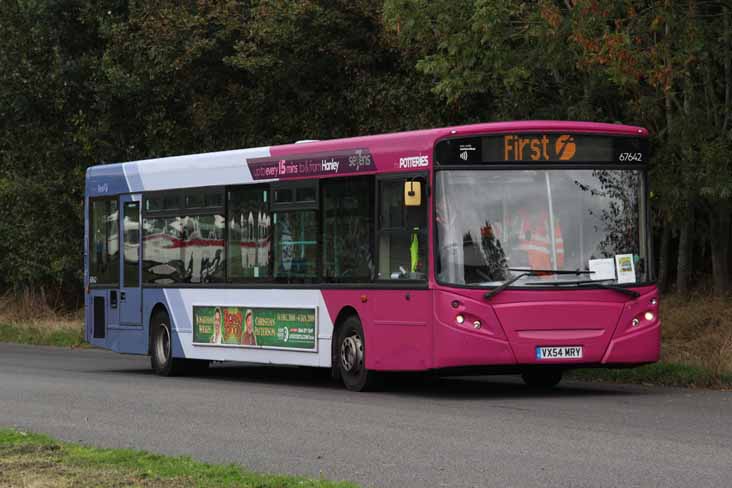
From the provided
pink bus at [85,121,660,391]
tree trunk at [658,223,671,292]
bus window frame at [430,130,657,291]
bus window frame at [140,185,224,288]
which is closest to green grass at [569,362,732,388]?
pink bus at [85,121,660,391]

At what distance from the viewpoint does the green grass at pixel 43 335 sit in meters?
34.1

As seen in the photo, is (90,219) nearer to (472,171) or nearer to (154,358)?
(154,358)

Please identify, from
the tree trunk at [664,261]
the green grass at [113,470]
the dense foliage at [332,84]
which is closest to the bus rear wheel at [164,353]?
the dense foliage at [332,84]

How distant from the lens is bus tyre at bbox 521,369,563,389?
19.8 metres

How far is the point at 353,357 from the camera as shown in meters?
19.4

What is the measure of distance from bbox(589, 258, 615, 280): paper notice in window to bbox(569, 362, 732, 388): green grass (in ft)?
7.12

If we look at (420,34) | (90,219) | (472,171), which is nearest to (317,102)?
(90,219)

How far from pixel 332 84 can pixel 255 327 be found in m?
11.6

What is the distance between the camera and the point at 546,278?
702 inches

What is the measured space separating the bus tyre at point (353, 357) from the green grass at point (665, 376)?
337 centimetres

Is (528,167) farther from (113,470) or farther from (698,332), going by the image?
(113,470)

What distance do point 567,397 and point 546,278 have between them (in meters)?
1.38

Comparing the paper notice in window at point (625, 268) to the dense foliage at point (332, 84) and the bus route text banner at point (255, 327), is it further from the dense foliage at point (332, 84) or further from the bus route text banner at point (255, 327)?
the bus route text banner at point (255, 327)

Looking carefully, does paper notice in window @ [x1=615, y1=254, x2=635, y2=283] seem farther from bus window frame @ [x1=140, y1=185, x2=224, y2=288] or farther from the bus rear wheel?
the bus rear wheel
